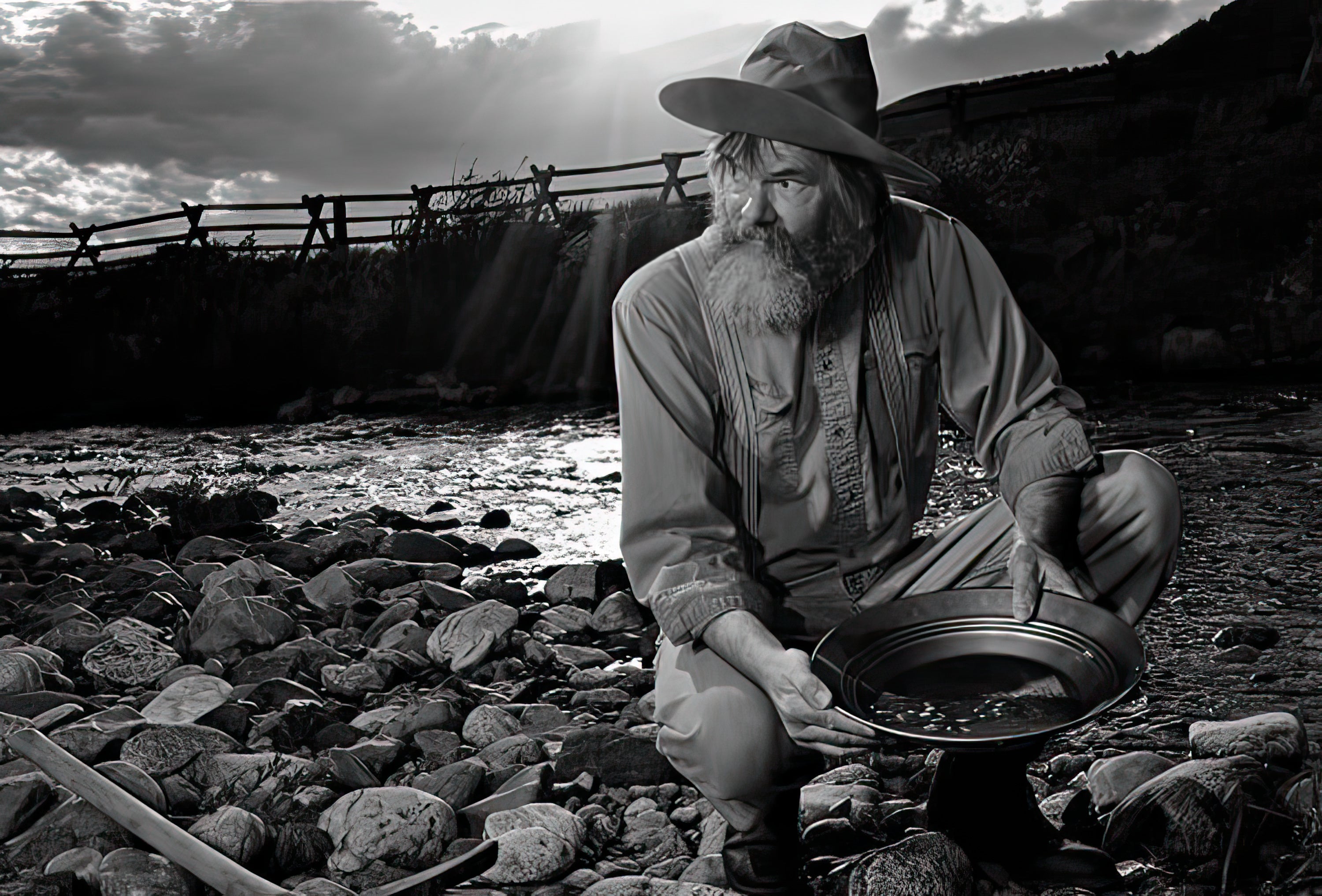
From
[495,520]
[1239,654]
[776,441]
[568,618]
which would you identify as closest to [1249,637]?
[1239,654]

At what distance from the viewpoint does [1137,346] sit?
999cm

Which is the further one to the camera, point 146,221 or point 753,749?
point 146,221

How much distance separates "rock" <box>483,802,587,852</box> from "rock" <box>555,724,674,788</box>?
0.23 meters

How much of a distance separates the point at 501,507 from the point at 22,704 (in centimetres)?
319

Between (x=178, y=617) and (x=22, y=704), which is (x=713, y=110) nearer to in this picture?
(x=22, y=704)

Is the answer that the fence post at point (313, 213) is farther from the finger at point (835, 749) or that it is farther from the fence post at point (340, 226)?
the finger at point (835, 749)

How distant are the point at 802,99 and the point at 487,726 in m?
1.90

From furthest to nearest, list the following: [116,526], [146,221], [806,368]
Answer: [146,221] < [116,526] < [806,368]

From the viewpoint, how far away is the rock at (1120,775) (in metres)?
2.40

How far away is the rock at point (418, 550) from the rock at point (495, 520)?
2.23ft

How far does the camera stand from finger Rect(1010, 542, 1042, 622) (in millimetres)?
1950

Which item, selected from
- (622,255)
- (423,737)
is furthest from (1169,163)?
(423,737)

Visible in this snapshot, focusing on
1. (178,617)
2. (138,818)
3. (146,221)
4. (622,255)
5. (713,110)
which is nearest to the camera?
(713,110)

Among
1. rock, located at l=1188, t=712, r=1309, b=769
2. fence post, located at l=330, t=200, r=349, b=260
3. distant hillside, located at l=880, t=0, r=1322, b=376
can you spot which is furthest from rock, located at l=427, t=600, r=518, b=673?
fence post, located at l=330, t=200, r=349, b=260
